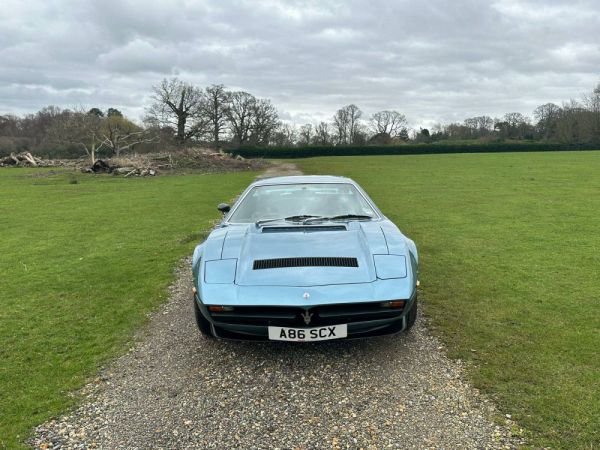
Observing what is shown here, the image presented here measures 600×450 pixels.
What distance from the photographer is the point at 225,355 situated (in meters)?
3.98

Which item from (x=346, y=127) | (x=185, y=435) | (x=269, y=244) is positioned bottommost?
(x=185, y=435)

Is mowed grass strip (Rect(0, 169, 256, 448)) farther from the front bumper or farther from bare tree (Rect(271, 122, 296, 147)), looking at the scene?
bare tree (Rect(271, 122, 296, 147))

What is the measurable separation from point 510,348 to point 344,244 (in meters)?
1.82

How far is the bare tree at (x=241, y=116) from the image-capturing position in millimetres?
70562

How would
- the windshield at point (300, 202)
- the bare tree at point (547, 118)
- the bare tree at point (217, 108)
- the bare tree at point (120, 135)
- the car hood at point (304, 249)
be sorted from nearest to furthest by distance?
the car hood at point (304, 249), the windshield at point (300, 202), the bare tree at point (120, 135), the bare tree at point (217, 108), the bare tree at point (547, 118)

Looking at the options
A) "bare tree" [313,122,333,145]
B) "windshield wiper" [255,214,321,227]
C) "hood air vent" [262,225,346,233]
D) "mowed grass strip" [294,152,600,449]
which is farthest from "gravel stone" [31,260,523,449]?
"bare tree" [313,122,333,145]

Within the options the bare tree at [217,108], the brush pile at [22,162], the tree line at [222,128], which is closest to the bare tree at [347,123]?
the tree line at [222,128]

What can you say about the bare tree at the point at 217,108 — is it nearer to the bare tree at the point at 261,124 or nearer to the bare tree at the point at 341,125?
the bare tree at the point at 261,124

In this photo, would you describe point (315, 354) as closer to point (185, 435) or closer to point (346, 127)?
point (185, 435)

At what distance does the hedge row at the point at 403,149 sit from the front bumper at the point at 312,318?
61.6 m

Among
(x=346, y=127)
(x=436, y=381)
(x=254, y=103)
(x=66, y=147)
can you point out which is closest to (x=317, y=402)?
(x=436, y=381)

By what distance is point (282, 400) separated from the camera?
3.22 metres

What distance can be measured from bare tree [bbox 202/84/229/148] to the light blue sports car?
59392 millimetres

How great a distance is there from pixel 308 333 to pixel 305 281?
410 mm
